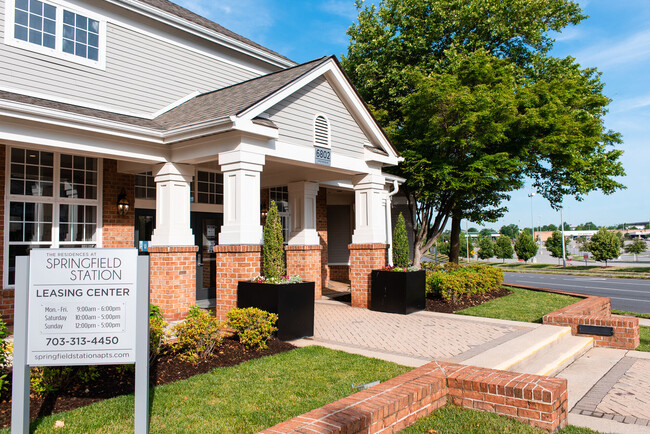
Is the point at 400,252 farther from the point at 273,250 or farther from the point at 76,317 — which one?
the point at 76,317

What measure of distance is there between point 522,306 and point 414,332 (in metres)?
4.89

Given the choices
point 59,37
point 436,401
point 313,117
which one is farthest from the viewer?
point 313,117

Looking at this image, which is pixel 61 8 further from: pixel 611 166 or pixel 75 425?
pixel 611 166

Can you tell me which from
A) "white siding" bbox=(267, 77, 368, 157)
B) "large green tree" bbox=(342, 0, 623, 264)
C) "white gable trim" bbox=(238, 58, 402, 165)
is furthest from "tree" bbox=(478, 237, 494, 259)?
"white siding" bbox=(267, 77, 368, 157)

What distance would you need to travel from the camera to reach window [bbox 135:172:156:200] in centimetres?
1080

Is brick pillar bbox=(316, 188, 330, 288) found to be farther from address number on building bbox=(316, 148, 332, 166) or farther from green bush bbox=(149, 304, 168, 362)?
green bush bbox=(149, 304, 168, 362)

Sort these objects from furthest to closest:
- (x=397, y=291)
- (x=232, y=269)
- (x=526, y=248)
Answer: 1. (x=526, y=248)
2. (x=397, y=291)
3. (x=232, y=269)

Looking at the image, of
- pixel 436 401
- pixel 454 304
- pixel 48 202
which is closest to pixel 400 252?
pixel 454 304

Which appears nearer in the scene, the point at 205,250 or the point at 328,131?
the point at 328,131

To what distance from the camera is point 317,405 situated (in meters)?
4.52

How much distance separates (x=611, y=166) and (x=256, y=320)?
17.2 m

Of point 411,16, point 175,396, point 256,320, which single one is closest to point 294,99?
point 256,320

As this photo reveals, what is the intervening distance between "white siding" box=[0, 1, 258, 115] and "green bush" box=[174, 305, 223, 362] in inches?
A: 219

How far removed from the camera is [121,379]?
17.4 feet
